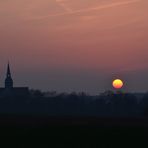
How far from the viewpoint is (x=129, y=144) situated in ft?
87.6

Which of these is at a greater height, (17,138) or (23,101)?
(23,101)

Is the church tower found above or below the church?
above

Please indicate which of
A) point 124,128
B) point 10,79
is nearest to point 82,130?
point 124,128

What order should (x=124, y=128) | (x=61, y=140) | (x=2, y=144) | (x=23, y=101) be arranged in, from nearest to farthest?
1. (x=2, y=144)
2. (x=61, y=140)
3. (x=124, y=128)
4. (x=23, y=101)

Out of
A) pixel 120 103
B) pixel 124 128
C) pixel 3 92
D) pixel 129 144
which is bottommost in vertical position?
pixel 129 144

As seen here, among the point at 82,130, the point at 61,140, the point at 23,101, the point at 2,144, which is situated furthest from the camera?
the point at 23,101

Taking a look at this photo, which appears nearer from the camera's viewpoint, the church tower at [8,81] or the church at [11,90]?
the church at [11,90]

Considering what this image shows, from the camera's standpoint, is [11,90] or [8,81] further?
[8,81]

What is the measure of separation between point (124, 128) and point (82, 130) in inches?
151

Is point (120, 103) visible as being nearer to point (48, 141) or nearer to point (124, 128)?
point (124, 128)

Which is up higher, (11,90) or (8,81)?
(8,81)

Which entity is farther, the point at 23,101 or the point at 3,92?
the point at 3,92

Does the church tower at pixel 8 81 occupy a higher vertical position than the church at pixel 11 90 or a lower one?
higher

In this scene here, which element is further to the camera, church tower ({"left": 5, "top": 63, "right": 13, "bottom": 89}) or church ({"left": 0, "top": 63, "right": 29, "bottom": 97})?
church tower ({"left": 5, "top": 63, "right": 13, "bottom": 89})
